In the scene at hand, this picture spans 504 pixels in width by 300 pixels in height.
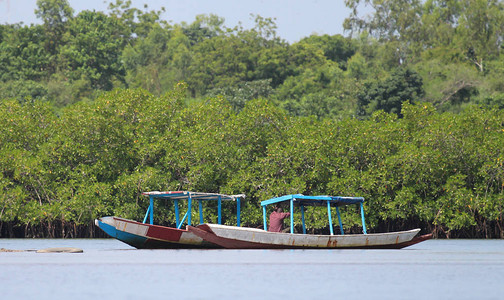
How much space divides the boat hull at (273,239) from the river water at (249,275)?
415 millimetres

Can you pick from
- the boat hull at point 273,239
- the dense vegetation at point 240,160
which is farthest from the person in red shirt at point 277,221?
the dense vegetation at point 240,160

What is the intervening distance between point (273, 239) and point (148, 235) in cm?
338

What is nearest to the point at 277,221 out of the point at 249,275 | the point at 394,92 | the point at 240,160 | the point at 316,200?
the point at 316,200

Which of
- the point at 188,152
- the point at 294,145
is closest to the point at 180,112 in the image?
the point at 188,152

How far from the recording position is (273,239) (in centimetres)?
2073

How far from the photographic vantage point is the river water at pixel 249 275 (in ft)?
38.3

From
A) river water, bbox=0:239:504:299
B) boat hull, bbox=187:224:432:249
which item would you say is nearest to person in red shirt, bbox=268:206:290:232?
boat hull, bbox=187:224:432:249

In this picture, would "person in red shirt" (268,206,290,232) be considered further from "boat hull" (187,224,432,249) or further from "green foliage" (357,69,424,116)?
"green foliage" (357,69,424,116)

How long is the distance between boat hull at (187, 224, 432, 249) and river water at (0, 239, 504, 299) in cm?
42

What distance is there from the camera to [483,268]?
16047mm

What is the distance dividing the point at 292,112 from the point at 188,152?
16.8 m

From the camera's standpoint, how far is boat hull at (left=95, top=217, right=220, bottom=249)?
2105 centimetres

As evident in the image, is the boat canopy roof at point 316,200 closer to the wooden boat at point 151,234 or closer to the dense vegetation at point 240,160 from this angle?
Answer: the wooden boat at point 151,234

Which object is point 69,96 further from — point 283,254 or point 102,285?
point 102,285
